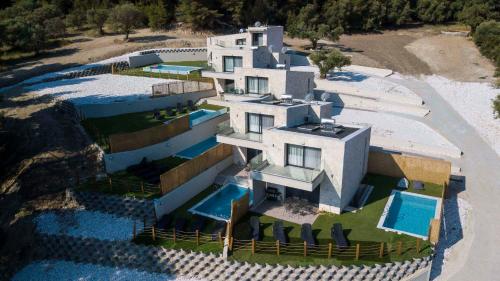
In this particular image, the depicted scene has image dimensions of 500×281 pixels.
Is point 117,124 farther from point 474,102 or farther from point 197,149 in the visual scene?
point 474,102

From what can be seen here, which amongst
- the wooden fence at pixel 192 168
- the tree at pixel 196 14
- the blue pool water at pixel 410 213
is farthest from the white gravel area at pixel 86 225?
the tree at pixel 196 14

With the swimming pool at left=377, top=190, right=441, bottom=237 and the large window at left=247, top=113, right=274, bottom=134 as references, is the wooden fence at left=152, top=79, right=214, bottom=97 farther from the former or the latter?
the swimming pool at left=377, top=190, right=441, bottom=237

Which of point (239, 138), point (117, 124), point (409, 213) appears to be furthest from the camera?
point (117, 124)

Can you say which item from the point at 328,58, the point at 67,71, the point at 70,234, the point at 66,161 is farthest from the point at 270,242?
the point at 67,71

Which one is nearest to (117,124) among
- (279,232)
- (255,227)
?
(255,227)

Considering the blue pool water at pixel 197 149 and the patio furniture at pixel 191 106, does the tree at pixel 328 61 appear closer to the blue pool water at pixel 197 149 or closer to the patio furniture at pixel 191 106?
the patio furniture at pixel 191 106

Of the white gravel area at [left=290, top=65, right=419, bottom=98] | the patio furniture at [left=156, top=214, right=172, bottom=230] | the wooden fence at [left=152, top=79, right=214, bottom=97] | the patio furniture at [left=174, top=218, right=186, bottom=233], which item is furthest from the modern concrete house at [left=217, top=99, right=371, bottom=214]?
the white gravel area at [left=290, top=65, right=419, bottom=98]
